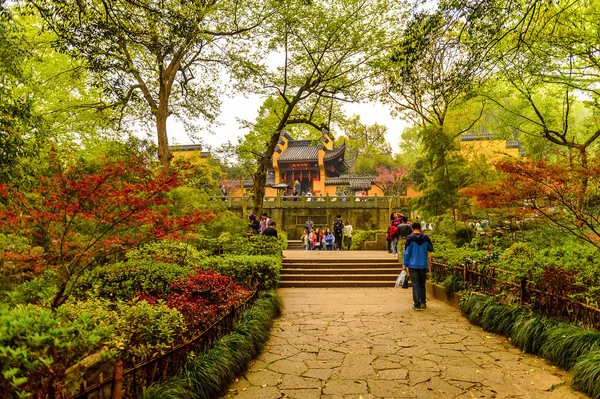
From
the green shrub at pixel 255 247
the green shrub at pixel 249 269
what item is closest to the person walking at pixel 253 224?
the green shrub at pixel 255 247

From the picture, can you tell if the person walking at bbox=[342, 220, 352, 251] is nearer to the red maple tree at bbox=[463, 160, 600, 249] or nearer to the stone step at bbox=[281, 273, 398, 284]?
the stone step at bbox=[281, 273, 398, 284]

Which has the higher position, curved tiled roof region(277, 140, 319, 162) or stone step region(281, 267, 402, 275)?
curved tiled roof region(277, 140, 319, 162)

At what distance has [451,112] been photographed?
1947 cm

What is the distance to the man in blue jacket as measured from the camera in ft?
24.5

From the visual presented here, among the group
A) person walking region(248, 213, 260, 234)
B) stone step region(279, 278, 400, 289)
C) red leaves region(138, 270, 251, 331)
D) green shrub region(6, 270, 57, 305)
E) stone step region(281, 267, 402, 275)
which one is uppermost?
person walking region(248, 213, 260, 234)

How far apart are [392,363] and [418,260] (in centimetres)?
313

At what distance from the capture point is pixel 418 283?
761 centimetres

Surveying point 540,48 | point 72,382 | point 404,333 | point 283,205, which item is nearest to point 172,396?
point 72,382

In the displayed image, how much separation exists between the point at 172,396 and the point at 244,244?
9378 millimetres

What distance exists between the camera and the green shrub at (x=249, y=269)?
853 centimetres

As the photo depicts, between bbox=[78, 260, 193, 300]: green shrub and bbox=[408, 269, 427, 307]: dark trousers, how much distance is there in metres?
4.11

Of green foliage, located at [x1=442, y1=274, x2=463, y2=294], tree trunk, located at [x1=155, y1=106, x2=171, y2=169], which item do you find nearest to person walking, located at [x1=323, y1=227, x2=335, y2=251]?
tree trunk, located at [x1=155, y1=106, x2=171, y2=169]

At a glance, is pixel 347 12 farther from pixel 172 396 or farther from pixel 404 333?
pixel 172 396

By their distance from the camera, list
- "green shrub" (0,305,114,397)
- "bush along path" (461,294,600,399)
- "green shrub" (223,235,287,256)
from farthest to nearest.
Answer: "green shrub" (223,235,287,256) < "bush along path" (461,294,600,399) < "green shrub" (0,305,114,397)
